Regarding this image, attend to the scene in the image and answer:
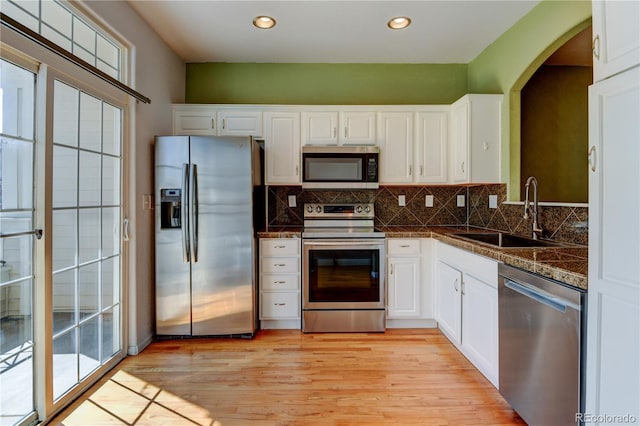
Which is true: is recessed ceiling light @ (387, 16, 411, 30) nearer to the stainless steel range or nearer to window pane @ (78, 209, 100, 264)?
the stainless steel range

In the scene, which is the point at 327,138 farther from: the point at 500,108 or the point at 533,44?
the point at 533,44

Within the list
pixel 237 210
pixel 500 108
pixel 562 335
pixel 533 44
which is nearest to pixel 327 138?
pixel 237 210

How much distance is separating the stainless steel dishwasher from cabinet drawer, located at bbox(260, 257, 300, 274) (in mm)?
1654

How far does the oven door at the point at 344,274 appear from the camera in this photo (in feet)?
9.42

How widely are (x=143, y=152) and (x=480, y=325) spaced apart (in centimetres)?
276

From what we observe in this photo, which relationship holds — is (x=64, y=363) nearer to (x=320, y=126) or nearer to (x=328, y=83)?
(x=320, y=126)

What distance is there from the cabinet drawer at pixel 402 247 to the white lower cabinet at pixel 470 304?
0.18 meters

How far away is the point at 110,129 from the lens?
2.31 metres

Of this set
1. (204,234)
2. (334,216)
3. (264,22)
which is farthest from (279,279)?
(264,22)

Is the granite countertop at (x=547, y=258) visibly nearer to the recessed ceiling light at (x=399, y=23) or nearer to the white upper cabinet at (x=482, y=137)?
the white upper cabinet at (x=482, y=137)

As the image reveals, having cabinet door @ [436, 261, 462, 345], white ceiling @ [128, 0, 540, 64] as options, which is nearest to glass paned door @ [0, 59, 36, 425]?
white ceiling @ [128, 0, 540, 64]

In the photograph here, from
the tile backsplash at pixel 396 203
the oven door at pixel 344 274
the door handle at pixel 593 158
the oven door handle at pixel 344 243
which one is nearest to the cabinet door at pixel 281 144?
the tile backsplash at pixel 396 203

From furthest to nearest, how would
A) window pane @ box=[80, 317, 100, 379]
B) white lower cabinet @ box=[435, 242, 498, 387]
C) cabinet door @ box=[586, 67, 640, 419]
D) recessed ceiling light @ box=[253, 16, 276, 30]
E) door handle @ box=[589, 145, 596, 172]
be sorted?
1. recessed ceiling light @ box=[253, 16, 276, 30]
2. window pane @ box=[80, 317, 100, 379]
3. white lower cabinet @ box=[435, 242, 498, 387]
4. door handle @ box=[589, 145, 596, 172]
5. cabinet door @ box=[586, 67, 640, 419]

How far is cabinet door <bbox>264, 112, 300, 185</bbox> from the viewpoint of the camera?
10.3 ft
